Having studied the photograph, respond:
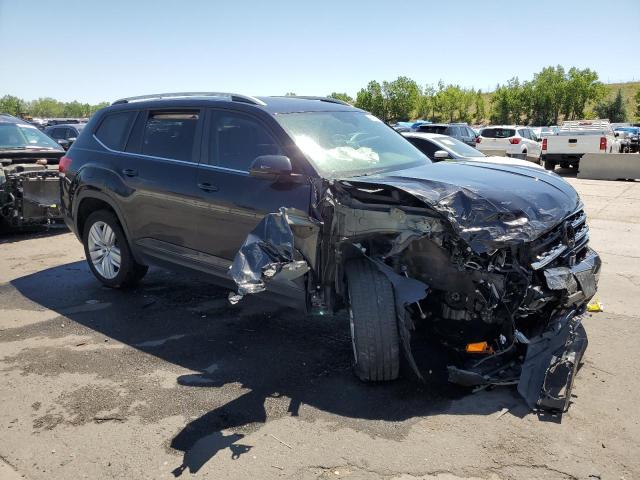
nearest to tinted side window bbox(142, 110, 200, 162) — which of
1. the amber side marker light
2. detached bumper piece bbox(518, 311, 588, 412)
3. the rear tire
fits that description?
the rear tire

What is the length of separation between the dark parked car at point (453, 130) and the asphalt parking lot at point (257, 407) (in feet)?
→ 58.7

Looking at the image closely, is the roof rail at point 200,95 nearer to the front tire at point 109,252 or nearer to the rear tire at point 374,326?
the front tire at point 109,252

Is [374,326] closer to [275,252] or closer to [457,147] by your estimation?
[275,252]

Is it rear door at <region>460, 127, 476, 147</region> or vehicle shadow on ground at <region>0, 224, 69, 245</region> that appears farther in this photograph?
rear door at <region>460, 127, 476, 147</region>

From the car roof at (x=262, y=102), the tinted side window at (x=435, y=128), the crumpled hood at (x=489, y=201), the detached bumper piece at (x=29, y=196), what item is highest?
the car roof at (x=262, y=102)

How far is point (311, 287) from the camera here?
3891mm

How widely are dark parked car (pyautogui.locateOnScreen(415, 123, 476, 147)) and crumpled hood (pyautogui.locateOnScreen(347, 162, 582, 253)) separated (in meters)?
18.9

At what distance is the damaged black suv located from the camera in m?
3.38

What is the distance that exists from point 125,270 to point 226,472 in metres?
3.33

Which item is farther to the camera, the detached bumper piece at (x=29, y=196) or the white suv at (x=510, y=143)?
the white suv at (x=510, y=143)

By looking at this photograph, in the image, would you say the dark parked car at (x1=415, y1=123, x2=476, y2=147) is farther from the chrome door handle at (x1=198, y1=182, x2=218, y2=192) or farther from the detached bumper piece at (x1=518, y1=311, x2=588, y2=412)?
the detached bumper piece at (x1=518, y1=311, x2=588, y2=412)

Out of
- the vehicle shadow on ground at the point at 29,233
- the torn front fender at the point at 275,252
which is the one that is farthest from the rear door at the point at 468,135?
the torn front fender at the point at 275,252

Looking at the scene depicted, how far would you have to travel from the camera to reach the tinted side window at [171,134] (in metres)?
4.86

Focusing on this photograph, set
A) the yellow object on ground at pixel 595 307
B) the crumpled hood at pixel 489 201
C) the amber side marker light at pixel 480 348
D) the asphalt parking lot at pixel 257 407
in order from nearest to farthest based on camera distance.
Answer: the asphalt parking lot at pixel 257 407, the crumpled hood at pixel 489 201, the amber side marker light at pixel 480 348, the yellow object on ground at pixel 595 307
